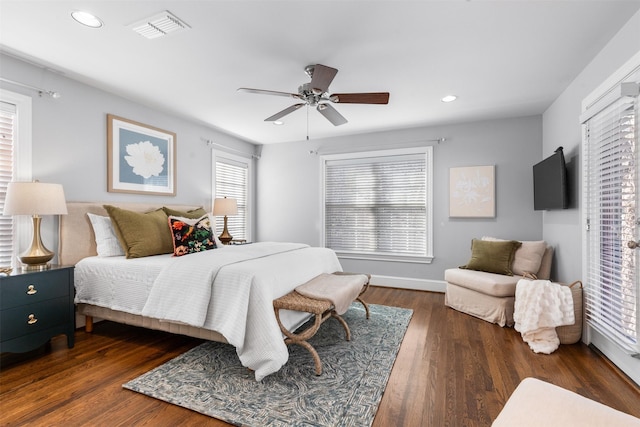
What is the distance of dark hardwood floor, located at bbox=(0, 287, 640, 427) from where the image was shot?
1728 mm

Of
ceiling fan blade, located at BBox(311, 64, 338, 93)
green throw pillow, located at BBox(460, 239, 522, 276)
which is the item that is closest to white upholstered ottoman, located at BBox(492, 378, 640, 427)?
ceiling fan blade, located at BBox(311, 64, 338, 93)

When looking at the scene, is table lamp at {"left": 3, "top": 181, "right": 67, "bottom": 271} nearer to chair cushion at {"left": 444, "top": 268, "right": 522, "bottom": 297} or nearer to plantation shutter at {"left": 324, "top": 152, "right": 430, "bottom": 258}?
plantation shutter at {"left": 324, "top": 152, "right": 430, "bottom": 258}

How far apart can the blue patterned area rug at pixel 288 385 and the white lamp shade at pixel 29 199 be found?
1572 mm

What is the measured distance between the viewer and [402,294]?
4.34 m

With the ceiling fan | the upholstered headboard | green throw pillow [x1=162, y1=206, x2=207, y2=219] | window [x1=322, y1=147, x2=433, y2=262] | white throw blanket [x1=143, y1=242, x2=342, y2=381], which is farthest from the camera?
window [x1=322, y1=147, x2=433, y2=262]

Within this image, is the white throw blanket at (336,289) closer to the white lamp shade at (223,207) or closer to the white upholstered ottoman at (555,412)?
the white upholstered ottoman at (555,412)

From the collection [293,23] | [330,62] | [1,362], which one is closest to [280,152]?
[330,62]

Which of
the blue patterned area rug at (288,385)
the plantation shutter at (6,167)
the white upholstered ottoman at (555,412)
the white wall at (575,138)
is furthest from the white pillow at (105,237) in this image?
the white wall at (575,138)

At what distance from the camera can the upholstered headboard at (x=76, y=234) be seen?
112 inches

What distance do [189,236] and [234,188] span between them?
7.72 ft

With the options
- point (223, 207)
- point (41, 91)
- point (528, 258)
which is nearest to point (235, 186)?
point (223, 207)

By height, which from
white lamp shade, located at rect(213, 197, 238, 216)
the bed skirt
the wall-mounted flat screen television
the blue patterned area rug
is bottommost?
the blue patterned area rug

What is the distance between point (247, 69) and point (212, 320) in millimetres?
2156

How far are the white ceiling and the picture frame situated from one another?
37.5 inches
